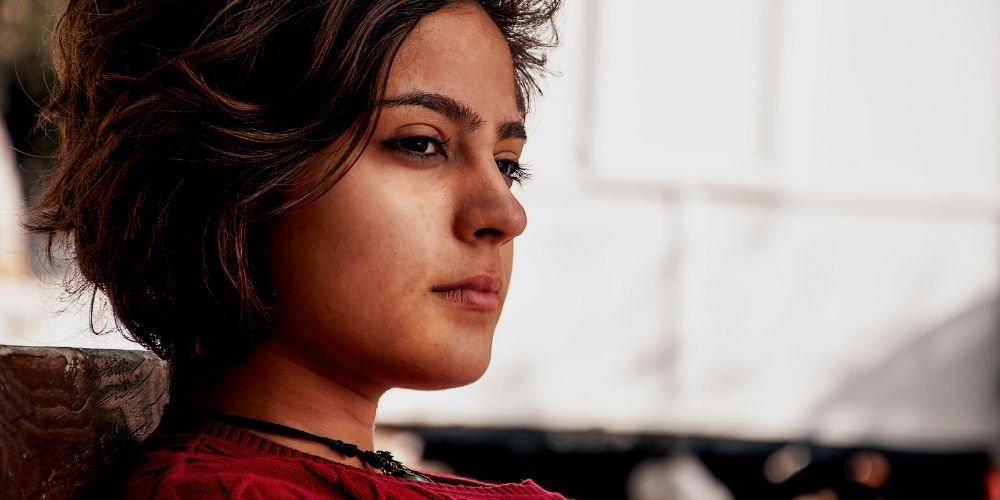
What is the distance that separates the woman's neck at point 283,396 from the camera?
5.13 ft

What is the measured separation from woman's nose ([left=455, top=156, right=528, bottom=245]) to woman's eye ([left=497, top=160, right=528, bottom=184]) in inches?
6.4

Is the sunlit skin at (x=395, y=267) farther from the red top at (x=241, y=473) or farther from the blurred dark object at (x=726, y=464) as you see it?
the blurred dark object at (x=726, y=464)

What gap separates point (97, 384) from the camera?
1.50 metres

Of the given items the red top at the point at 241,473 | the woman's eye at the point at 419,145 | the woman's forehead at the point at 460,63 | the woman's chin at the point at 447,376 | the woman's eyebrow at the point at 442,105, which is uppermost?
the woman's forehead at the point at 460,63

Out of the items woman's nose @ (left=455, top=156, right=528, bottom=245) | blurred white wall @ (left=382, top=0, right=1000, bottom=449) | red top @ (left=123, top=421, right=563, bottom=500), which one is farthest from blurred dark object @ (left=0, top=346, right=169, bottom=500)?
blurred white wall @ (left=382, top=0, right=1000, bottom=449)

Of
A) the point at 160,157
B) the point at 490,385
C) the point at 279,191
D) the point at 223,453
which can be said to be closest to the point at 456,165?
the point at 279,191

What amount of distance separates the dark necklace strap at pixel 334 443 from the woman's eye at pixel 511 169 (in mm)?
455

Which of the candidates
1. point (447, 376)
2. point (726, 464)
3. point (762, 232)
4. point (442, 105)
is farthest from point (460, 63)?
point (726, 464)

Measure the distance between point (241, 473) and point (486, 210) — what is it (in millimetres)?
475

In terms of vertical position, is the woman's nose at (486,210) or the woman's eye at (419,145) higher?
the woman's eye at (419,145)

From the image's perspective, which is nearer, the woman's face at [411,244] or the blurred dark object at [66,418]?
the blurred dark object at [66,418]

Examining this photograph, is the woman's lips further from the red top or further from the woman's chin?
the red top

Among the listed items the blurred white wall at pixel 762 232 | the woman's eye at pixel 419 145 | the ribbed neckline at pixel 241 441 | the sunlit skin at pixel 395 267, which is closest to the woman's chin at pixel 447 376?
the sunlit skin at pixel 395 267

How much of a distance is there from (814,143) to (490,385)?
169 cm
